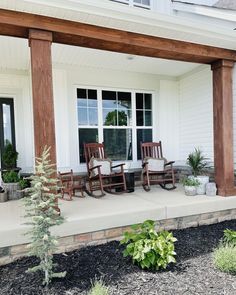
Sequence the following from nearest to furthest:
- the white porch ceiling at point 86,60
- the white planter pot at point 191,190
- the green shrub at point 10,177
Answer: the white porch ceiling at point 86,60
the white planter pot at point 191,190
the green shrub at point 10,177

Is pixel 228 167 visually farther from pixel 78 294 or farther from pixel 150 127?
pixel 78 294

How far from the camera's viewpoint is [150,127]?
588cm

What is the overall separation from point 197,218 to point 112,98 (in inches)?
122

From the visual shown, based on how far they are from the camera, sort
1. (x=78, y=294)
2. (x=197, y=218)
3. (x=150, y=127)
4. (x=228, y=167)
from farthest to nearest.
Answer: (x=150, y=127) → (x=228, y=167) → (x=197, y=218) → (x=78, y=294)

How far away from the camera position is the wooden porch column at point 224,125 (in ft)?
13.3

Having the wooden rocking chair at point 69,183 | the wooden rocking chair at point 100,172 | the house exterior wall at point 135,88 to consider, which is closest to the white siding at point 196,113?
the house exterior wall at point 135,88

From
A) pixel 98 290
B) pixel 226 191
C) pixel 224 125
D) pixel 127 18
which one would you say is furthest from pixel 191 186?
pixel 127 18

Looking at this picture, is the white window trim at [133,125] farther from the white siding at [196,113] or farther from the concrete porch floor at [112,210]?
the concrete porch floor at [112,210]

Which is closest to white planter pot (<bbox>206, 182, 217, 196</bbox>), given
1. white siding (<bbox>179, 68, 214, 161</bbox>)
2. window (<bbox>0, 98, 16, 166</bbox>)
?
white siding (<bbox>179, 68, 214, 161</bbox>)

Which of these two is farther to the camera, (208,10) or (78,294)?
(208,10)

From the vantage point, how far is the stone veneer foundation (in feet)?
8.79

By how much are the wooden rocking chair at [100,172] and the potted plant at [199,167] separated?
132cm

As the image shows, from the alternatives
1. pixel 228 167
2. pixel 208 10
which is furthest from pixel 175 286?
pixel 208 10

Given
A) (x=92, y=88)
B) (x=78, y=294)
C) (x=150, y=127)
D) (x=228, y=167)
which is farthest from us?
(x=150, y=127)
